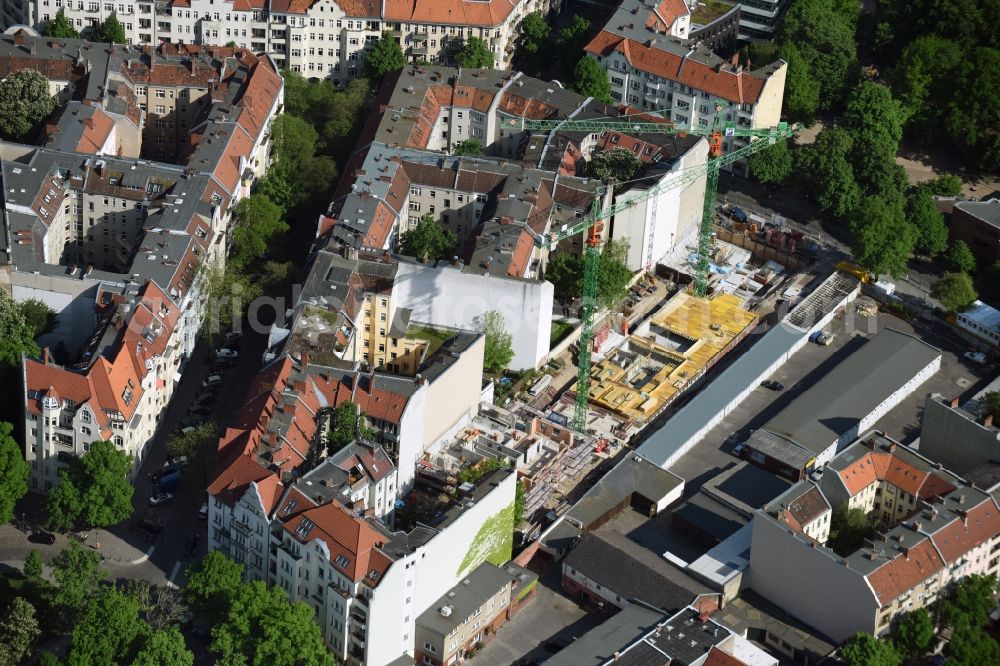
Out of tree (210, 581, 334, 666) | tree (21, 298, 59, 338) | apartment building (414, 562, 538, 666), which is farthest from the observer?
tree (21, 298, 59, 338)

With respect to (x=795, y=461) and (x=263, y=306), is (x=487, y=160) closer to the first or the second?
(x=263, y=306)

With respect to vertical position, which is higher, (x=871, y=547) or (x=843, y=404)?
(x=843, y=404)

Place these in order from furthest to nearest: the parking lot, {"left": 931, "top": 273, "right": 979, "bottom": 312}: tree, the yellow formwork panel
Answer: {"left": 931, "top": 273, "right": 979, "bottom": 312}: tree → the yellow formwork panel → the parking lot

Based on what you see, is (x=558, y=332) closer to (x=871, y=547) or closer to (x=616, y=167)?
(x=616, y=167)

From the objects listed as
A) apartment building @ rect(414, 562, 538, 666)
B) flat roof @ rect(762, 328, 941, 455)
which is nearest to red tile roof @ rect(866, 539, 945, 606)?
flat roof @ rect(762, 328, 941, 455)

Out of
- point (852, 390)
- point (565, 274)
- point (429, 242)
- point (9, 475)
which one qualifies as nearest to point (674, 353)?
point (565, 274)

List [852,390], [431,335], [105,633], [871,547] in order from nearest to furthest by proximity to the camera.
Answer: [105,633], [871,547], [431,335], [852,390]

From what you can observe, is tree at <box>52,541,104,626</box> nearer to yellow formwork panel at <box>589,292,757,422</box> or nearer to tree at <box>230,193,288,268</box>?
tree at <box>230,193,288,268</box>
